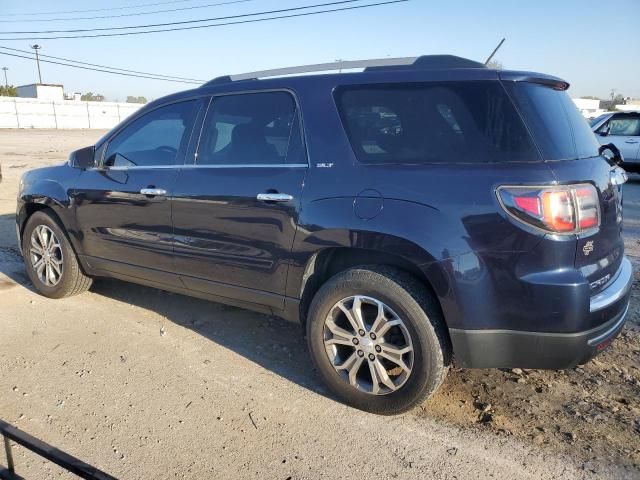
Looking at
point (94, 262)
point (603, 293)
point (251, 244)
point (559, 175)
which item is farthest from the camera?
point (94, 262)

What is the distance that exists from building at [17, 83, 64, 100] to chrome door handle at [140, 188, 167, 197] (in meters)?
64.5

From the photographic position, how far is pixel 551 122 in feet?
8.57

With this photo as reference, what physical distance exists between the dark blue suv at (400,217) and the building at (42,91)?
65107mm

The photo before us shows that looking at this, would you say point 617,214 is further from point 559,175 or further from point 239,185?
point 239,185

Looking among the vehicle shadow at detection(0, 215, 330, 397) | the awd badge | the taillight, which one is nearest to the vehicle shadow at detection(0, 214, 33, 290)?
the vehicle shadow at detection(0, 215, 330, 397)

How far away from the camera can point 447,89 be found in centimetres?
269

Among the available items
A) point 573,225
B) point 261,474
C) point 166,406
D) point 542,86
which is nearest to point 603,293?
point 573,225

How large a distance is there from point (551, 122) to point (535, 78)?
0.25m

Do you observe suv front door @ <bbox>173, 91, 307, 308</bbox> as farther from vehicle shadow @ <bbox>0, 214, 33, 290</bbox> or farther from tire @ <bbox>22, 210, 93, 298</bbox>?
vehicle shadow @ <bbox>0, 214, 33, 290</bbox>

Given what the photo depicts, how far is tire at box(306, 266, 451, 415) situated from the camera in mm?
2672

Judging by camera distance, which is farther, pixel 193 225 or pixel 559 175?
pixel 193 225

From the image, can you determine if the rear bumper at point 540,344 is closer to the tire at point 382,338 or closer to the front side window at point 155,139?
the tire at point 382,338

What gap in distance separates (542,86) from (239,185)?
1.80 metres

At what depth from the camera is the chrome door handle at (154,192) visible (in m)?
3.63
